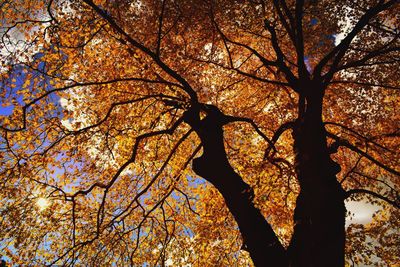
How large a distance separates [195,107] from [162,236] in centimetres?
667

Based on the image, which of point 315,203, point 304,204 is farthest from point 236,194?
point 315,203

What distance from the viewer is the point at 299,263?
5922 mm

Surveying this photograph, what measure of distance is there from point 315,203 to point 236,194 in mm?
1829

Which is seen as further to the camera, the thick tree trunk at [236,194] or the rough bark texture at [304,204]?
the thick tree trunk at [236,194]

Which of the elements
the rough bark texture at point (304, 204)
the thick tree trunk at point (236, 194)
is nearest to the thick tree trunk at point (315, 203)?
the rough bark texture at point (304, 204)

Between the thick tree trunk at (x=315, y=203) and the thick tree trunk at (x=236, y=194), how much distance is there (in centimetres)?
49

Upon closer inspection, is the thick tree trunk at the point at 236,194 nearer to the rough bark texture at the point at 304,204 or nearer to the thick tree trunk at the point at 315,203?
the rough bark texture at the point at 304,204

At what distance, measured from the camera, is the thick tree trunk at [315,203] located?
5891 millimetres

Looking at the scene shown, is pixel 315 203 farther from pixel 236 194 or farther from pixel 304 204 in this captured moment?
pixel 236 194

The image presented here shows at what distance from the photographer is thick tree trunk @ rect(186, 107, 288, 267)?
6461mm

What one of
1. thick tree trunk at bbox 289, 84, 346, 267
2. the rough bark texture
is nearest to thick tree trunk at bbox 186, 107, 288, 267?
the rough bark texture

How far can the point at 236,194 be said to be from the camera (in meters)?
7.41

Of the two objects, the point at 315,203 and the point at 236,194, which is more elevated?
the point at 236,194

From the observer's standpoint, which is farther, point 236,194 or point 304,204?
point 236,194
